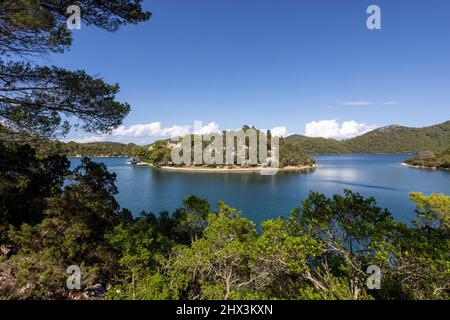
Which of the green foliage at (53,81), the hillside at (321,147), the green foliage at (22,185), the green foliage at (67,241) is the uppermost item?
the hillside at (321,147)

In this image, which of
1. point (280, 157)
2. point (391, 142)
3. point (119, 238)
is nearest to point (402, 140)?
point (391, 142)

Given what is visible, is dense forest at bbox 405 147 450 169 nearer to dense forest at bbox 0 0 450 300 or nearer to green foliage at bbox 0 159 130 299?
dense forest at bbox 0 0 450 300

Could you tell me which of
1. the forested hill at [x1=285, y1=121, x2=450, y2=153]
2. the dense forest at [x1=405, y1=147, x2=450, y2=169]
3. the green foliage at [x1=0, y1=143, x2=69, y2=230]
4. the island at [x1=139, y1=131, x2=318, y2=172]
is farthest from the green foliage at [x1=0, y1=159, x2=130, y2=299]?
the forested hill at [x1=285, y1=121, x2=450, y2=153]

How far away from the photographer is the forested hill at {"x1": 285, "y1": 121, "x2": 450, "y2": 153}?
471 feet

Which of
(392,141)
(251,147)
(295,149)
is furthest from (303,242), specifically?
(392,141)

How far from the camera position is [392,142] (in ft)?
506

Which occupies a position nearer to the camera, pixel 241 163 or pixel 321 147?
pixel 241 163

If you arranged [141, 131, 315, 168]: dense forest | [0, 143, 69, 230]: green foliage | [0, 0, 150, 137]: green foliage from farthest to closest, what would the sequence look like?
[141, 131, 315, 168]: dense forest → [0, 143, 69, 230]: green foliage → [0, 0, 150, 137]: green foliage

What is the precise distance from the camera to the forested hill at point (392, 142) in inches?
5650

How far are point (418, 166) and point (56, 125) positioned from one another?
89.1 metres

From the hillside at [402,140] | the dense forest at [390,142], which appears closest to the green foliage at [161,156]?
the dense forest at [390,142]

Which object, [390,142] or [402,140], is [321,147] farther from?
[402,140]

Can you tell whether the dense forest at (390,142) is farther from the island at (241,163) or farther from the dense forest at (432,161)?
the dense forest at (432,161)
